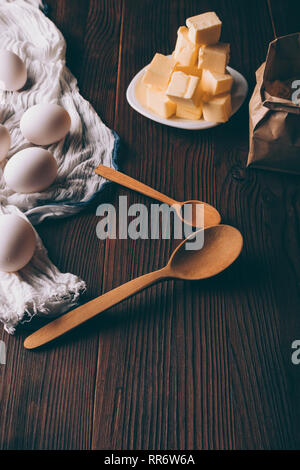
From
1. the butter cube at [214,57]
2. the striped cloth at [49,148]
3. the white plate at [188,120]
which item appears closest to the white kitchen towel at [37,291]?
the striped cloth at [49,148]

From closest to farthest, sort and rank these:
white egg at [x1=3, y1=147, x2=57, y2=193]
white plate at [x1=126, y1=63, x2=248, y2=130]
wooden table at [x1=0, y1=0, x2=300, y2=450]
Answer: wooden table at [x1=0, y1=0, x2=300, y2=450], white egg at [x1=3, y1=147, x2=57, y2=193], white plate at [x1=126, y1=63, x2=248, y2=130]

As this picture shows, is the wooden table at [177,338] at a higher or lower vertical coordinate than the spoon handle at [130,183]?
lower

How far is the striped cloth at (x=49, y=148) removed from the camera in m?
0.65

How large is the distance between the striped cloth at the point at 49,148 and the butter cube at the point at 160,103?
0.33 ft

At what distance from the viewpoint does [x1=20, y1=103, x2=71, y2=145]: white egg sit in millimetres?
754

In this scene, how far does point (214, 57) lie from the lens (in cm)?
77

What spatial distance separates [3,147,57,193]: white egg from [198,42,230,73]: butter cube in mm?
342

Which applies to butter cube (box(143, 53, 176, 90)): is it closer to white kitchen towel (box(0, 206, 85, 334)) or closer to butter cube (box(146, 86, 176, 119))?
butter cube (box(146, 86, 176, 119))

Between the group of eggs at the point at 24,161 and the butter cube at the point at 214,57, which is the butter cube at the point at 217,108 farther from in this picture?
the group of eggs at the point at 24,161

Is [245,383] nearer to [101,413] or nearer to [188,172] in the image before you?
[101,413]

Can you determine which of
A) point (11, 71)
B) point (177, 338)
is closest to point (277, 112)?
point (177, 338)

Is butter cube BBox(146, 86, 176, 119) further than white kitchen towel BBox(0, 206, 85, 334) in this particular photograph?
Yes

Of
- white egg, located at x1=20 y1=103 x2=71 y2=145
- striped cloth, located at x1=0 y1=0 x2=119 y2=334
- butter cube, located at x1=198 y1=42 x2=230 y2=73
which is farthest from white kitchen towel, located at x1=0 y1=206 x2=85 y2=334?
butter cube, located at x1=198 y1=42 x2=230 y2=73

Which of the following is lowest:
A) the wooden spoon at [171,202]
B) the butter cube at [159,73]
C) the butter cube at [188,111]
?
the wooden spoon at [171,202]
